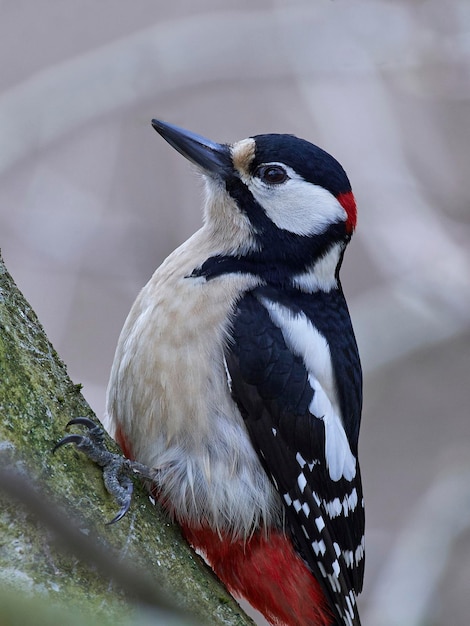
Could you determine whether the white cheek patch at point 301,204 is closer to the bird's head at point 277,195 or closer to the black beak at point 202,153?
the bird's head at point 277,195

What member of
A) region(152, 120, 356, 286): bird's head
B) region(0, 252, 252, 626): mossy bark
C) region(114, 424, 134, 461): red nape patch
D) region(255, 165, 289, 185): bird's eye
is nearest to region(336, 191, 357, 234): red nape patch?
region(152, 120, 356, 286): bird's head

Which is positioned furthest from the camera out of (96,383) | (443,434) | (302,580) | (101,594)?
(443,434)

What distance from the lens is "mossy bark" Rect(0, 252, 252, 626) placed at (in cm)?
154

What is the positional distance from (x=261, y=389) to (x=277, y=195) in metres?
0.68

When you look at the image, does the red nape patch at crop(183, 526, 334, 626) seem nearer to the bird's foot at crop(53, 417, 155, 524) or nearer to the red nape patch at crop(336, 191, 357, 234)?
the bird's foot at crop(53, 417, 155, 524)

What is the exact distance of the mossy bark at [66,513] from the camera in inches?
60.5

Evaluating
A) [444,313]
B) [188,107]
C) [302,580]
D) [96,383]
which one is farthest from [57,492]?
[188,107]

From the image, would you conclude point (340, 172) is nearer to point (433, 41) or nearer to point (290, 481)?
point (290, 481)

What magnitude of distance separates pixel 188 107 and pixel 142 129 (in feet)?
1.01

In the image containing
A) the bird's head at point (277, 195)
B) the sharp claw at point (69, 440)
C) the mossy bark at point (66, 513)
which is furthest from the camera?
the bird's head at point (277, 195)

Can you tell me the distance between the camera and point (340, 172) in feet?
8.96

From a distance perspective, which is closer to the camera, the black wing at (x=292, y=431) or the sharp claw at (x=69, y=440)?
the sharp claw at (x=69, y=440)

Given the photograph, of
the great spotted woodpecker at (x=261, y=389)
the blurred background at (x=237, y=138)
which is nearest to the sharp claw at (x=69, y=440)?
the great spotted woodpecker at (x=261, y=389)

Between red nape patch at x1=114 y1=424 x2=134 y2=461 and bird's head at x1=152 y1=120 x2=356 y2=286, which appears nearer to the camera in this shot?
red nape patch at x1=114 y1=424 x2=134 y2=461
